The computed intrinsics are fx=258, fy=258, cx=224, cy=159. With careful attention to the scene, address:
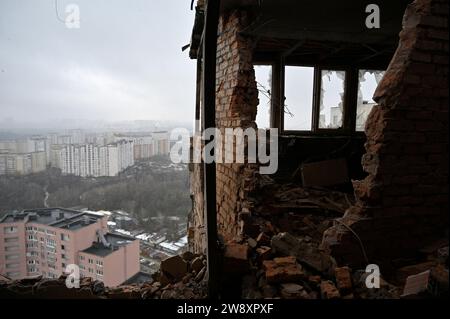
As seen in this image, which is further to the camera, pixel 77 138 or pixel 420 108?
pixel 77 138

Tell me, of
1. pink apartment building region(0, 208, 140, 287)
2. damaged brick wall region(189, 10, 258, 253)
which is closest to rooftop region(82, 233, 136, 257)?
pink apartment building region(0, 208, 140, 287)

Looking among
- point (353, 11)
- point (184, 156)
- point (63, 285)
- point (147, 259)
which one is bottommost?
point (147, 259)

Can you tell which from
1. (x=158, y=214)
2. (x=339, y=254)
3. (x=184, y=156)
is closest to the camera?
(x=339, y=254)

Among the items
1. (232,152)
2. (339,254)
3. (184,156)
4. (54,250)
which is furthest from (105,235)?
(339,254)

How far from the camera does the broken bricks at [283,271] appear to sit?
2.03 meters

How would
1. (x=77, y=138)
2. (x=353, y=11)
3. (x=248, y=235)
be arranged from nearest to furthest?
(x=248, y=235)
(x=353, y=11)
(x=77, y=138)

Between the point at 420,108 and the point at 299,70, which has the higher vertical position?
the point at 299,70

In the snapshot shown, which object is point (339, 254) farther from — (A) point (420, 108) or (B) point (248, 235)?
(A) point (420, 108)

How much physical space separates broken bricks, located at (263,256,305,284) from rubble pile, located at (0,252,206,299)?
1.96 ft

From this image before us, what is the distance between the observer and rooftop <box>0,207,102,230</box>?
3833mm

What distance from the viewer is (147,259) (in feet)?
20.8

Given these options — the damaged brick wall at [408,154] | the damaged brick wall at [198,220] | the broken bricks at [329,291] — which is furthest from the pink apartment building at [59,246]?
the damaged brick wall at [408,154]

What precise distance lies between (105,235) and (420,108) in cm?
553

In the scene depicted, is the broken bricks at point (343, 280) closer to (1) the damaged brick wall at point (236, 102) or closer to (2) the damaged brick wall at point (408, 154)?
(2) the damaged brick wall at point (408, 154)
